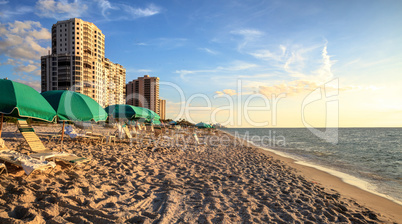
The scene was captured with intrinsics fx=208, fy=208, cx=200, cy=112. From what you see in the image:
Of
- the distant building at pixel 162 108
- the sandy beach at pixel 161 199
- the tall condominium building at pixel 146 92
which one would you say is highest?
the tall condominium building at pixel 146 92

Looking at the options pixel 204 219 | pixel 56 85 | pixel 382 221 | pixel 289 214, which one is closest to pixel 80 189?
pixel 204 219

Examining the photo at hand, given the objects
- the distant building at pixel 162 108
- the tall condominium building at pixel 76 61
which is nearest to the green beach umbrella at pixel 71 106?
the tall condominium building at pixel 76 61

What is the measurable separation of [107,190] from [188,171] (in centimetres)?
244

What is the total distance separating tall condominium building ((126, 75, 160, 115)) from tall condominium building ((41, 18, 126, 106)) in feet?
111

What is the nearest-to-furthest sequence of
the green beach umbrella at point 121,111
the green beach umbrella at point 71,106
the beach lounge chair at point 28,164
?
1. the beach lounge chair at point 28,164
2. the green beach umbrella at point 71,106
3. the green beach umbrella at point 121,111

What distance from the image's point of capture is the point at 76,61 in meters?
55.3


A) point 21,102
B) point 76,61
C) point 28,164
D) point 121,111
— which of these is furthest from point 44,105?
point 76,61

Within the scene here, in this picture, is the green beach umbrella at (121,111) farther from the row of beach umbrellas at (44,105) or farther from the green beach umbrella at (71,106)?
the green beach umbrella at (71,106)

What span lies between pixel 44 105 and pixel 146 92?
101677 mm

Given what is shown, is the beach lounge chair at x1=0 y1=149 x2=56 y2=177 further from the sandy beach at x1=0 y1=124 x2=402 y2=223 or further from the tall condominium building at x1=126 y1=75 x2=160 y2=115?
the tall condominium building at x1=126 y1=75 x2=160 y2=115

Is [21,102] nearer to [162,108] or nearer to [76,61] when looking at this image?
[76,61]

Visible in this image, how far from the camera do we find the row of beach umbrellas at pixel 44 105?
12.7ft

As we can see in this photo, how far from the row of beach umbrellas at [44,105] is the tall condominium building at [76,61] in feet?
178

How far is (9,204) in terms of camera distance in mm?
2758
